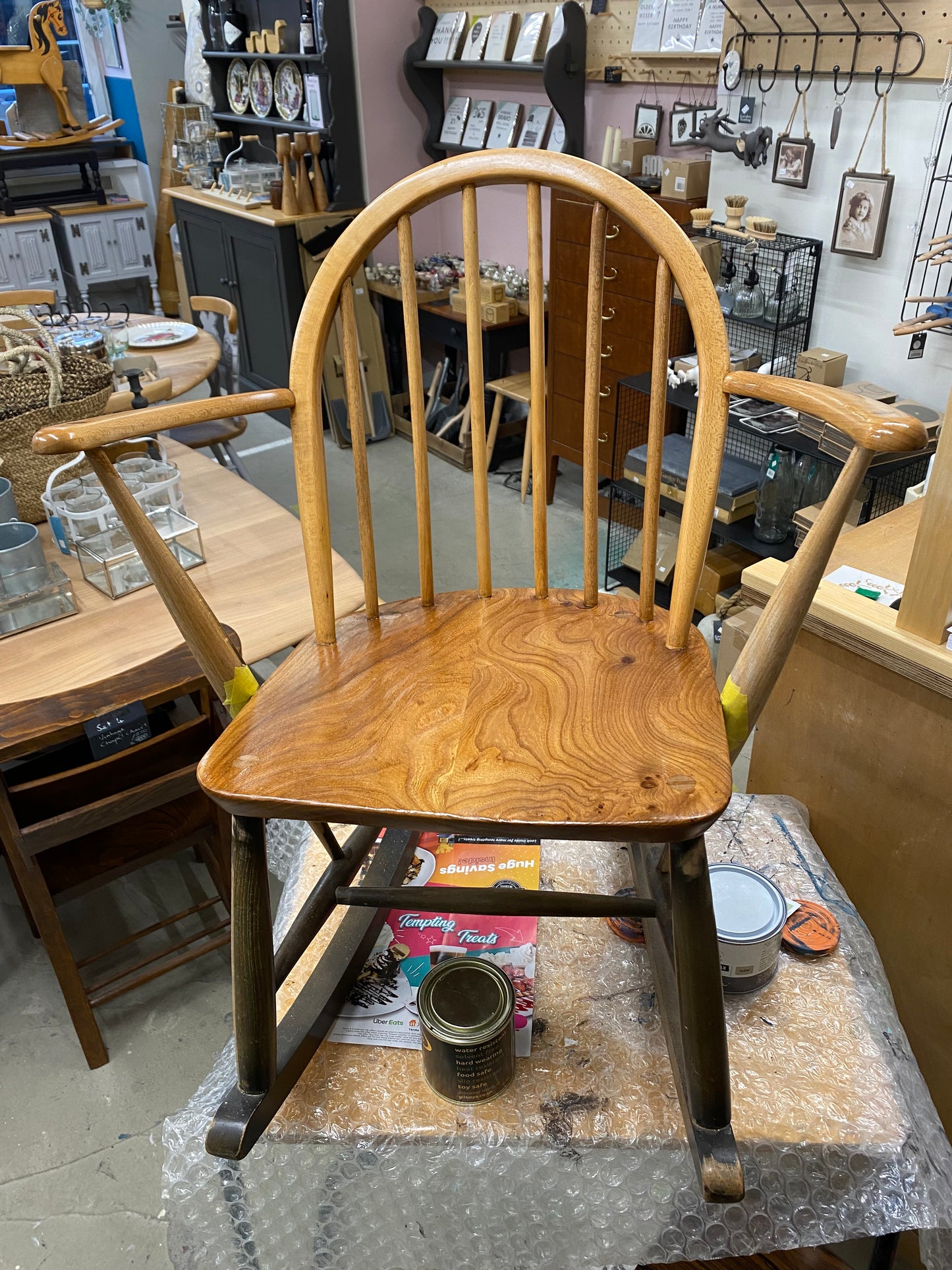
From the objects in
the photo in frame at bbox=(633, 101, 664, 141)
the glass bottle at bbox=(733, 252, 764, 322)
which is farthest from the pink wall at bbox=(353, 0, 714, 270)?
the glass bottle at bbox=(733, 252, 764, 322)

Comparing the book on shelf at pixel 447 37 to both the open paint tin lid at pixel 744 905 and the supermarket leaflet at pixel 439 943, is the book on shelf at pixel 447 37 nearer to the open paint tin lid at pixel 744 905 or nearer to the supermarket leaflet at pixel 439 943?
the supermarket leaflet at pixel 439 943

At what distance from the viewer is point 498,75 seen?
3.48m

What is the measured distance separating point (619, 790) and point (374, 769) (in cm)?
22

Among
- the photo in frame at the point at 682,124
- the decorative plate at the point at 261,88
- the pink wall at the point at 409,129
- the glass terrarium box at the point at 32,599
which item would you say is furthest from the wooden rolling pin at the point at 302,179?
the glass terrarium box at the point at 32,599

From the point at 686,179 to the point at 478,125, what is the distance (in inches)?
56.1

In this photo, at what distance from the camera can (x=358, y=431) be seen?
3.48 feet

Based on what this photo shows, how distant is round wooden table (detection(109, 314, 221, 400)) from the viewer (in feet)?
8.00

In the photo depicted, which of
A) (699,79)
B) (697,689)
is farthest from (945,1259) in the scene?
(699,79)

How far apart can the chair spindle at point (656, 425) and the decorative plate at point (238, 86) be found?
4.14 metres

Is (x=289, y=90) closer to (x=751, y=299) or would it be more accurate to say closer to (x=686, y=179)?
(x=686, y=179)

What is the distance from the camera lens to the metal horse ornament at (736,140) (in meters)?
2.25

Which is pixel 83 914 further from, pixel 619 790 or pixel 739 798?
pixel 619 790

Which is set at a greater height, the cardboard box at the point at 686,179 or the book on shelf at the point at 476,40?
the book on shelf at the point at 476,40

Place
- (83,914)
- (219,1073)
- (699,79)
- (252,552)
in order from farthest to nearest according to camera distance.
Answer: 1. (699,79)
2. (83,914)
3. (252,552)
4. (219,1073)
